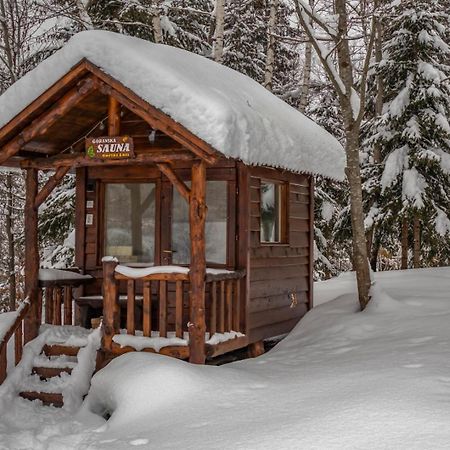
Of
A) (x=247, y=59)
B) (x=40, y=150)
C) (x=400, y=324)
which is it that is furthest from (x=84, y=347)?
(x=247, y=59)

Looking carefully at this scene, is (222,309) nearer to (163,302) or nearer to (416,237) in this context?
(163,302)

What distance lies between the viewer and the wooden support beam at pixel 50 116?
848cm

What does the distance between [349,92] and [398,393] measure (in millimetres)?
6788

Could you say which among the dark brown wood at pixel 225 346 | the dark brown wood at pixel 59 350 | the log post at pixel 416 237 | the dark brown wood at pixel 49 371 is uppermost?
the log post at pixel 416 237

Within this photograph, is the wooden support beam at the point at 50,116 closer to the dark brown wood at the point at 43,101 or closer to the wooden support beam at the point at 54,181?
the dark brown wood at the point at 43,101

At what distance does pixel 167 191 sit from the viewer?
32.1 ft

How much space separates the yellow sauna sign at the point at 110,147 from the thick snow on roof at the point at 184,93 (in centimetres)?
75

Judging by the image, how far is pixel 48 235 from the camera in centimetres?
1805

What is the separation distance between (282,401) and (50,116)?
512 cm

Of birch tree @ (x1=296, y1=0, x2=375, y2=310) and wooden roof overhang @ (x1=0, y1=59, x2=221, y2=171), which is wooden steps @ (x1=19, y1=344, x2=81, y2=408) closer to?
wooden roof overhang @ (x1=0, y1=59, x2=221, y2=171)

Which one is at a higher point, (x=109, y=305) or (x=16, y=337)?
(x=109, y=305)

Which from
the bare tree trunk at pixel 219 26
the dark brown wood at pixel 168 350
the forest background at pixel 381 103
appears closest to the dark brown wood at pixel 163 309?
the dark brown wood at pixel 168 350

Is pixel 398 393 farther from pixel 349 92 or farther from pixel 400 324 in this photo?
pixel 349 92

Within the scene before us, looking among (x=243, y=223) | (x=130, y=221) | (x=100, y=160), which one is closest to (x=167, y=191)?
(x=130, y=221)
